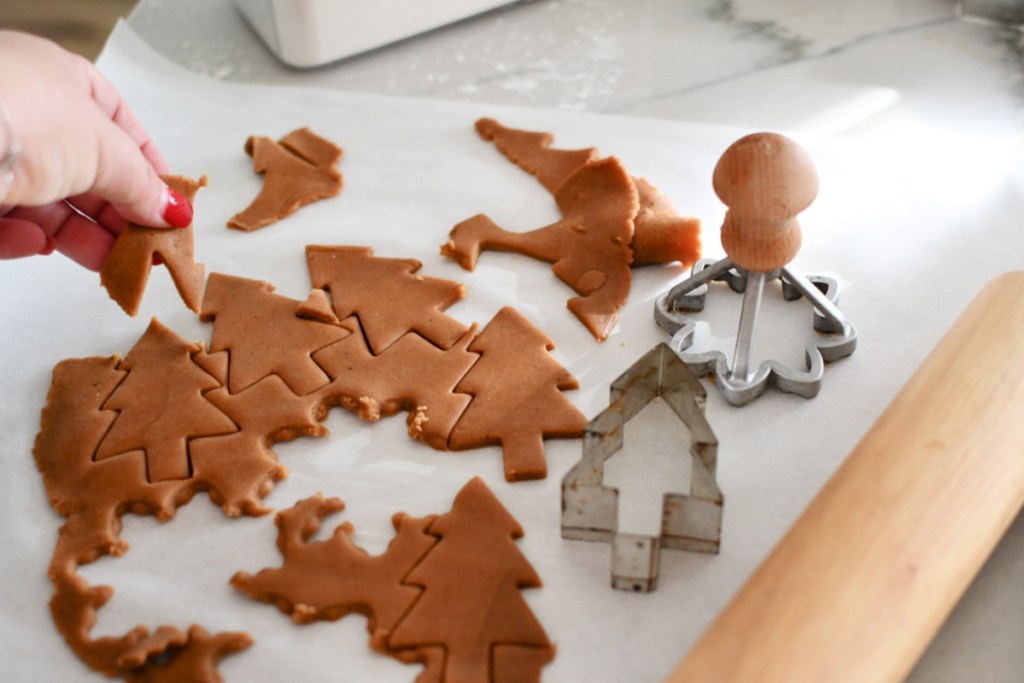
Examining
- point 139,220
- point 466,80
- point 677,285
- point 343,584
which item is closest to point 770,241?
point 677,285

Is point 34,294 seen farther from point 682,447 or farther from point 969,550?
point 969,550

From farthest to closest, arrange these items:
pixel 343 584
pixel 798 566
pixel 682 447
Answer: pixel 682 447 → pixel 343 584 → pixel 798 566

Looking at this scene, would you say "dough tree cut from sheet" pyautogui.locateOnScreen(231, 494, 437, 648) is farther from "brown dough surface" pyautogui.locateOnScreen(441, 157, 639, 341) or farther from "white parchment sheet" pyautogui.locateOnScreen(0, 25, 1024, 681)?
"brown dough surface" pyautogui.locateOnScreen(441, 157, 639, 341)

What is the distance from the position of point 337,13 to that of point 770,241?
776 millimetres

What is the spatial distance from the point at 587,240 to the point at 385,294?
8.7 inches

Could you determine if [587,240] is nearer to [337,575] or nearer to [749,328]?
[749,328]

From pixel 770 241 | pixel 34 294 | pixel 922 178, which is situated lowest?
pixel 34 294

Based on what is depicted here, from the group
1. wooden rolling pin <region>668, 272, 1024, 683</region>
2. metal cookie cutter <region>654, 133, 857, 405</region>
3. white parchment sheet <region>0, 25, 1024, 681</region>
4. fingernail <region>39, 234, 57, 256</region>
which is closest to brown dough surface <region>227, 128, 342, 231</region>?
white parchment sheet <region>0, 25, 1024, 681</region>

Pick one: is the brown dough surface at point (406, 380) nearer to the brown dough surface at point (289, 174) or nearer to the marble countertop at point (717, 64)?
the brown dough surface at point (289, 174)

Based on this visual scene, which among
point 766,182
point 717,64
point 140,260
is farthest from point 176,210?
point 717,64

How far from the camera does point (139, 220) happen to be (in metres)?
0.96

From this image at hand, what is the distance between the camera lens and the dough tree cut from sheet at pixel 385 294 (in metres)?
1.06

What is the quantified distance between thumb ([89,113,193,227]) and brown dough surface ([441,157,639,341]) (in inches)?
11.7

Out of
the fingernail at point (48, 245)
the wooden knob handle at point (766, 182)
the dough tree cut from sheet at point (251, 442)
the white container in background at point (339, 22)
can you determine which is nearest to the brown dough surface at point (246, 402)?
the dough tree cut from sheet at point (251, 442)
